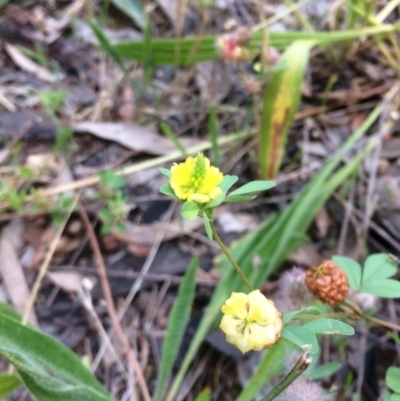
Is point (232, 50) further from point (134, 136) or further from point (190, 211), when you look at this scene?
point (190, 211)

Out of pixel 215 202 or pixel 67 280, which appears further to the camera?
pixel 67 280

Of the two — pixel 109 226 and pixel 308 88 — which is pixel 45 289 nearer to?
pixel 109 226

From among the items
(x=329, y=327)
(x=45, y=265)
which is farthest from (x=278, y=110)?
(x=329, y=327)

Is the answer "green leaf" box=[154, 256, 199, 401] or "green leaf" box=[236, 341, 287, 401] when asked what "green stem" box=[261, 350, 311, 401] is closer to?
"green leaf" box=[236, 341, 287, 401]

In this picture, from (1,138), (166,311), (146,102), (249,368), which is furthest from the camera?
(146,102)

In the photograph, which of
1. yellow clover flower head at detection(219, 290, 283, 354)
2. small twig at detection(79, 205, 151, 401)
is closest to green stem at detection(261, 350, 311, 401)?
yellow clover flower head at detection(219, 290, 283, 354)

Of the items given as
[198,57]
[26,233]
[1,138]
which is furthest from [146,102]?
[26,233]

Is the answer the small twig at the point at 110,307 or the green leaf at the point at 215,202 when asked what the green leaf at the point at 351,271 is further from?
the small twig at the point at 110,307
